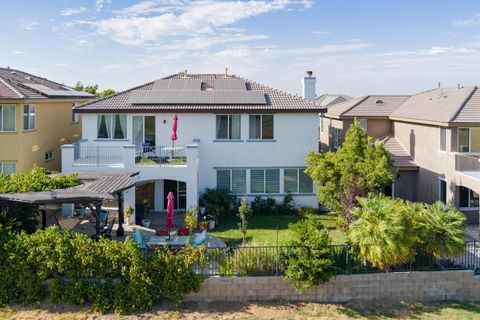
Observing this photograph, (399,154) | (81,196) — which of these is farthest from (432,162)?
(81,196)

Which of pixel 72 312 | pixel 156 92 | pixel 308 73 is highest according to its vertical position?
pixel 308 73

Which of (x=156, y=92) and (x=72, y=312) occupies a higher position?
(x=156, y=92)

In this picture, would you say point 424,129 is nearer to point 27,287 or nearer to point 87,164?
point 87,164

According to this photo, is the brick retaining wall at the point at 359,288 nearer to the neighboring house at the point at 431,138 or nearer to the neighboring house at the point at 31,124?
the neighboring house at the point at 431,138

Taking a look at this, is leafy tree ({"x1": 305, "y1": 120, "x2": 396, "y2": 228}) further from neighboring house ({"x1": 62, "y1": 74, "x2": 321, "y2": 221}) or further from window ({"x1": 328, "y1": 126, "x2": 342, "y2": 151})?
window ({"x1": 328, "y1": 126, "x2": 342, "y2": 151})

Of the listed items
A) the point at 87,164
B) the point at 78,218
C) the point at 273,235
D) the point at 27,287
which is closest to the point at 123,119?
the point at 87,164

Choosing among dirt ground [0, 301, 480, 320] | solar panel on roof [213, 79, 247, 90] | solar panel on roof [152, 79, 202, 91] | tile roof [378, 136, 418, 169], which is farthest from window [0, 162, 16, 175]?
tile roof [378, 136, 418, 169]

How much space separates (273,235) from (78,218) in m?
9.89

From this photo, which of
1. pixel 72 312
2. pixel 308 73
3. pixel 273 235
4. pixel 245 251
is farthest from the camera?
pixel 308 73

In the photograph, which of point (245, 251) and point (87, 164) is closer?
point (245, 251)

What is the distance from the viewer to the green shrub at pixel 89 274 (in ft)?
48.4

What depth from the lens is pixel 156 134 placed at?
26.9m

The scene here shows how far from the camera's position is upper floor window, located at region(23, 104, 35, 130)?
25128 millimetres

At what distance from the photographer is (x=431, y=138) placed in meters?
25.5
